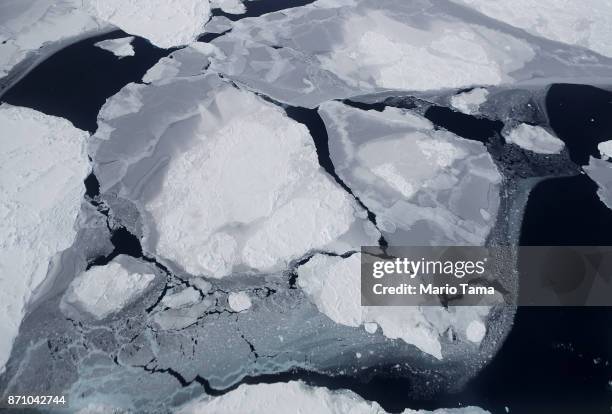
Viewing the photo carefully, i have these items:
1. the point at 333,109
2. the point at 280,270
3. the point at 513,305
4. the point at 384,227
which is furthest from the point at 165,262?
the point at 513,305

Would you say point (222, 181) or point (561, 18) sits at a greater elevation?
point (561, 18)

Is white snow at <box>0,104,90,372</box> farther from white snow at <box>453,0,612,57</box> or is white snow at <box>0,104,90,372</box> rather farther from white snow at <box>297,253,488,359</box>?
white snow at <box>453,0,612,57</box>

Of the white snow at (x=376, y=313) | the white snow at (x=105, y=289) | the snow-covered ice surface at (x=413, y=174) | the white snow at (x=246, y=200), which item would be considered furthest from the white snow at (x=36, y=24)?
the white snow at (x=376, y=313)

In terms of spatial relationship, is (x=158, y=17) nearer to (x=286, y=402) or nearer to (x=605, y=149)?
(x=286, y=402)

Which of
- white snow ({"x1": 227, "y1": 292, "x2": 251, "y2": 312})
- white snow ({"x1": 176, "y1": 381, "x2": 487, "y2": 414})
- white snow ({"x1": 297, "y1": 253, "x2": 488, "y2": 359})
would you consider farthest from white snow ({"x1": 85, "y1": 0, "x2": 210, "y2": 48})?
white snow ({"x1": 176, "y1": 381, "x2": 487, "y2": 414})

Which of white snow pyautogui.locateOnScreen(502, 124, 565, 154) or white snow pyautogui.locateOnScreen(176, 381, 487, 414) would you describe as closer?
white snow pyautogui.locateOnScreen(176, 381, 487, 414)

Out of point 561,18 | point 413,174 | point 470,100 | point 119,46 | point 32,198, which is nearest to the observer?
point 32,198

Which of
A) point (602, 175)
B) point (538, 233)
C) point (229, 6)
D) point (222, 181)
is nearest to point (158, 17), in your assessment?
point (229, 6)

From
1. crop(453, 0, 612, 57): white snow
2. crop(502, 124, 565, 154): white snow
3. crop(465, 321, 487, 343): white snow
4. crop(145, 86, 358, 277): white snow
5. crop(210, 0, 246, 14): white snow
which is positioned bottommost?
crop(465, 321, 487, 343): white snow
